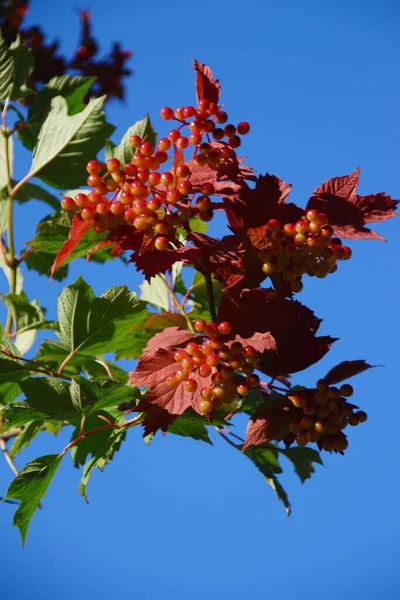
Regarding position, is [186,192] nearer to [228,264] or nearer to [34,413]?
[228,264]

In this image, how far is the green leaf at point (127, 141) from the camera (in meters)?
1.61

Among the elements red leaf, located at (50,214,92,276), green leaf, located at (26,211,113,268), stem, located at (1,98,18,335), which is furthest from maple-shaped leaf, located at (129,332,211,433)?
stem, located at (1,98,18,335)

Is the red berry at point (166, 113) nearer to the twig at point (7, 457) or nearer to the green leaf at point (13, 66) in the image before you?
the green leaf at point (13, 66)

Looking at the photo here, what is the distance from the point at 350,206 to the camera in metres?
1.26

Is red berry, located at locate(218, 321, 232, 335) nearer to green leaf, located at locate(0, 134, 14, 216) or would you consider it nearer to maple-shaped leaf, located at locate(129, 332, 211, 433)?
maple-shaped leaf, located at locate(129, 332, 211, 433)

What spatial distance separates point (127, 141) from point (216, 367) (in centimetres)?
68

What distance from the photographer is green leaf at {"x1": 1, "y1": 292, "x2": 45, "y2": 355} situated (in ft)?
5.70

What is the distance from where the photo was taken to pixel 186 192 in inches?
45.5

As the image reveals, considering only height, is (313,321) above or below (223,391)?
above

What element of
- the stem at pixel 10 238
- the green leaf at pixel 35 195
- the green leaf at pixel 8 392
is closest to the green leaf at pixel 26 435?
the green leaf at pixel 8 392

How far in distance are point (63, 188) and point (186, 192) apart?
81 centimetres

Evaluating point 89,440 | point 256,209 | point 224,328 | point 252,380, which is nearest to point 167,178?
point 256,209

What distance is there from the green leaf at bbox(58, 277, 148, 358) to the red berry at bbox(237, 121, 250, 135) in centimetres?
43

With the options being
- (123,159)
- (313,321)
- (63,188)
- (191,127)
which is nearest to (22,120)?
(63,188)
